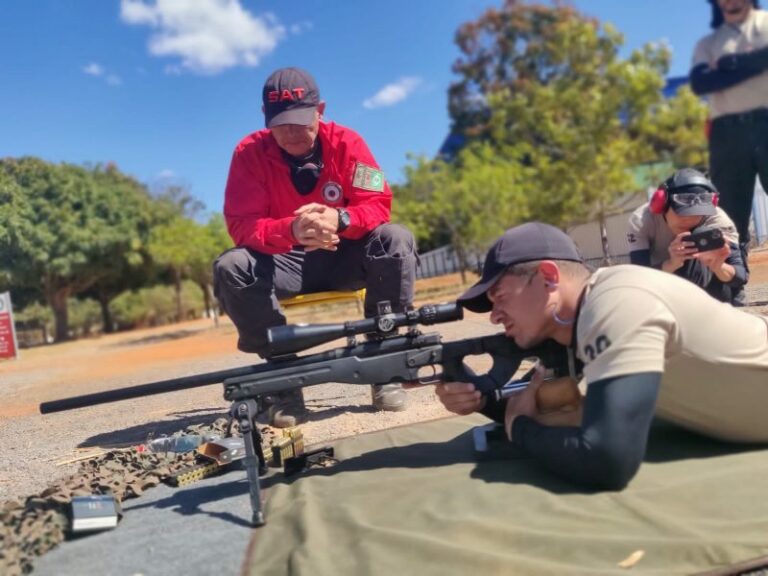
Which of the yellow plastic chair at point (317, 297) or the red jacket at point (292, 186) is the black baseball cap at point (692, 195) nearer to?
the red jacket at point (292, 186)

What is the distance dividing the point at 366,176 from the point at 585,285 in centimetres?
227

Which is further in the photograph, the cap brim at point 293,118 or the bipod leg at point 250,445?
the cap brim at point 293,118

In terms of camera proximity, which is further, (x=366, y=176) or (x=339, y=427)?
(x=366, y=176)

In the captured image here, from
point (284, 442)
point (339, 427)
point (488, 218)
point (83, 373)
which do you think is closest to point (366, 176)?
point (339, 427)

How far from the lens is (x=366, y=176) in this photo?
4.37 m

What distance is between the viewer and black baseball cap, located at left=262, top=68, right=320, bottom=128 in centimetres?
402

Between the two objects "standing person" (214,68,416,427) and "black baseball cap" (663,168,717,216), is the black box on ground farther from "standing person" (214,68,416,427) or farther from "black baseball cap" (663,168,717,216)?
"black baseball cap" (663,168,717,216)

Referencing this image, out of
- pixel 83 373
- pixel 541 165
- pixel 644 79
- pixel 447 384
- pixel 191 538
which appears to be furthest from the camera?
pixel 541 165

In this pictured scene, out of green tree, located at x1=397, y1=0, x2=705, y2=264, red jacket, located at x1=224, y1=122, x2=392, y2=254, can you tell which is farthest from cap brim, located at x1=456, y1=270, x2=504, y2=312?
green tree, located at x1=397, y1=0, x2=705, y2=264

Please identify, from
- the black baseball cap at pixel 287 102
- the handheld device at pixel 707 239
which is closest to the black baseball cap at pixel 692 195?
the handheld device at pixel 707 239

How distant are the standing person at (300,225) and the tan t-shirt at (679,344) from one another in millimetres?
1903

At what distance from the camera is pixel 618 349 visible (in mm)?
2033

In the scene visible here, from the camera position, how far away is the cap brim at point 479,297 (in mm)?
2459

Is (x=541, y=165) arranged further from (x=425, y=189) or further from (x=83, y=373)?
(x=83, y=373)
